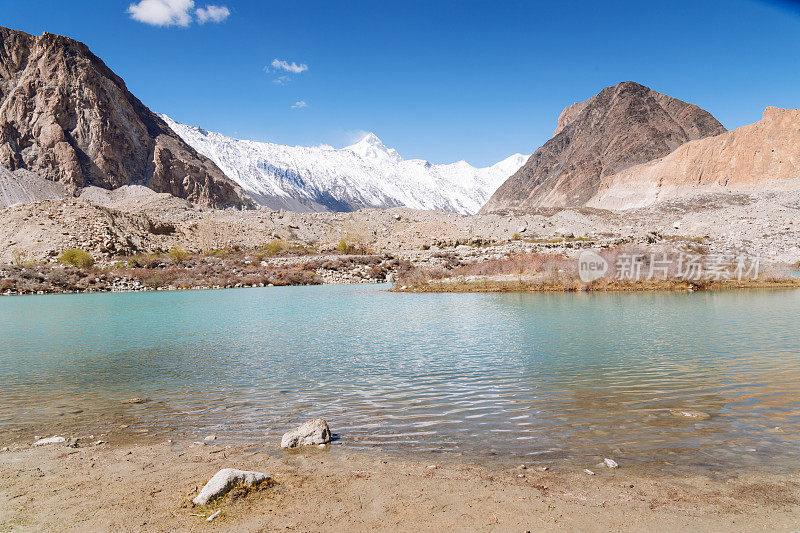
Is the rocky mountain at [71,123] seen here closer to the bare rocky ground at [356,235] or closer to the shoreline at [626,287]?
the bare rocky ground at [356,235]

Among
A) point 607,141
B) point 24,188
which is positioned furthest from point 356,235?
point 607,141

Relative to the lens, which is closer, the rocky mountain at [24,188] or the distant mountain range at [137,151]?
the rocky mountain at [24,188]

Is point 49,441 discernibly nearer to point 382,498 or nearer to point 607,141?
point 382,498

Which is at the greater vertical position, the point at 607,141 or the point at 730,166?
the point at 607,141

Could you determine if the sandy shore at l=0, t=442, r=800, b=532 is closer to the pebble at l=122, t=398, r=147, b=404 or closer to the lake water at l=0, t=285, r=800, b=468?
the lake water at l=0, t=285, r=800, b=468

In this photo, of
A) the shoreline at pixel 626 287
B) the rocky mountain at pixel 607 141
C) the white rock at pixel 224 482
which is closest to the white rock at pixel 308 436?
the white rock at pixel 224 482

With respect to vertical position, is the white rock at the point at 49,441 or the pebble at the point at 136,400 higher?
the white rock at the point at 49,441
